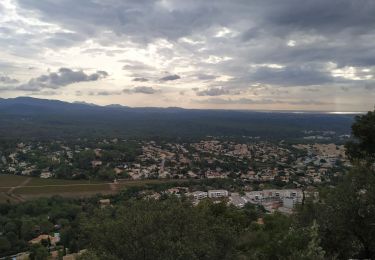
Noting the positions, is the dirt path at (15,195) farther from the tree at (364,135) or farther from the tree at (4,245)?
the tree at (364,135)

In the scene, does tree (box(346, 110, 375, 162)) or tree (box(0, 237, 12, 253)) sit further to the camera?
tree (box(0, 237, 12, 253))

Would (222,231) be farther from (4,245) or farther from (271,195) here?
(271,195)

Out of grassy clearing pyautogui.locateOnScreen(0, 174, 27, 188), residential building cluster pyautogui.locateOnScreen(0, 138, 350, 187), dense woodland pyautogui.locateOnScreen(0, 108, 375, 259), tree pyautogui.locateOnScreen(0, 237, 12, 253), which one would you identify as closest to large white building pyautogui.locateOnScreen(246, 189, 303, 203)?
residential building cluster pyautogui.locateOnScreen(0, 138, 350, 187)

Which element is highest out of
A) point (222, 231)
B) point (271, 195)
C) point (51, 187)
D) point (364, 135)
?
point (364, 135)

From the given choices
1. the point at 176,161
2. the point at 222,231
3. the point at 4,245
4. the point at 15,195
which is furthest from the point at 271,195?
the point at 222,231

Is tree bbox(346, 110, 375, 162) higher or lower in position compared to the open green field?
higher

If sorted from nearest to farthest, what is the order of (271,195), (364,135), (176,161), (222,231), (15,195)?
1. (222,231)
2. (364,135)
3. (271,195)
4. (15,195)
5. (176,161)

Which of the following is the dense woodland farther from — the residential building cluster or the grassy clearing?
the grassy clearing

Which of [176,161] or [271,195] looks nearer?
[271,195]

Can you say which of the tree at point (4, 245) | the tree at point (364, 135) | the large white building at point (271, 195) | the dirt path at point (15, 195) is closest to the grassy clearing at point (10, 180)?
the dirt path at point (15, 195)

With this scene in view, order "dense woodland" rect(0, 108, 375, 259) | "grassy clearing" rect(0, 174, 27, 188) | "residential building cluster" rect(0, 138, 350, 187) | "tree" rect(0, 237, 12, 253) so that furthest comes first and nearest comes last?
"residential building cluster" rect(0, 138, 350, 187) → "grassy clearing" rect(0, 174, 27, 188) → "tree" rect(0, 237, 12, 253) → "dense woodland" rect(0, 108, 375, 259)
